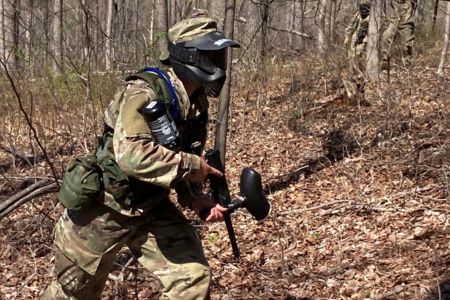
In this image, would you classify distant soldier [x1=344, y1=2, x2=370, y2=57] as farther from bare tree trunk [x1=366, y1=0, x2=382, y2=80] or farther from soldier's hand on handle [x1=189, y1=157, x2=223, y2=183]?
soldier's hand on handle [x1=189, y1=157, x2=223, y2=183]

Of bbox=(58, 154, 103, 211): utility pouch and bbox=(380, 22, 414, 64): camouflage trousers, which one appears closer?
bbox=(58, 154, 103, 211): utility pouch

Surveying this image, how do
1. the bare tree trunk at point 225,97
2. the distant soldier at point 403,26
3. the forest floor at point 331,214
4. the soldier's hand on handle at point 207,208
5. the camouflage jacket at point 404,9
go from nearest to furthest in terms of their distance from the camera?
the soldier's hand on handle at point 207,208 → the forest floor at point 331,214 → the bare tree trunk at point 225,97 → the distant soldier at point 403,26 → the camouflage jacket at point 404,9

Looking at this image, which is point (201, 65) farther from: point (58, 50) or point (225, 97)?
point (58, 50)

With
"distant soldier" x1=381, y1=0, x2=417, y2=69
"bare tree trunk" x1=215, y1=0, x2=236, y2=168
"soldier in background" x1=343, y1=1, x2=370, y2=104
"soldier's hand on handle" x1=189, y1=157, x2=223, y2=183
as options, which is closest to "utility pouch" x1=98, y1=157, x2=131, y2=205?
"soldier's hand on handle" x1=189, y1=157, x2=223, y2=183

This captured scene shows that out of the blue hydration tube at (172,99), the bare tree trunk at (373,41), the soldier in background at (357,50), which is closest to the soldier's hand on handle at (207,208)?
the blue hydration tube at (172,99)

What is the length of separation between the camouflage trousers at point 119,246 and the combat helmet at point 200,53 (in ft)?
2.33

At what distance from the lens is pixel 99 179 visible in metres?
2.88

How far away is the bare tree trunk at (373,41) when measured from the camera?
7.94 meters

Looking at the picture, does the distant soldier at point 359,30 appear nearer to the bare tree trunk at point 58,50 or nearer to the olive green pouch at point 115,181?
the bare tree trunk at point 58,50

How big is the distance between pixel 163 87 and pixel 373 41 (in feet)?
19.6

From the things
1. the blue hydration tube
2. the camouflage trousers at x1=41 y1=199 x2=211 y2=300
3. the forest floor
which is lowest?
the forest floor

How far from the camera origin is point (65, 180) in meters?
2.94

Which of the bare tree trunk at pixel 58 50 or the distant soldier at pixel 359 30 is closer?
the bare tree trunk at pixel 58 50

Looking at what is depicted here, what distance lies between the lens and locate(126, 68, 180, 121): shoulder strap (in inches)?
107
